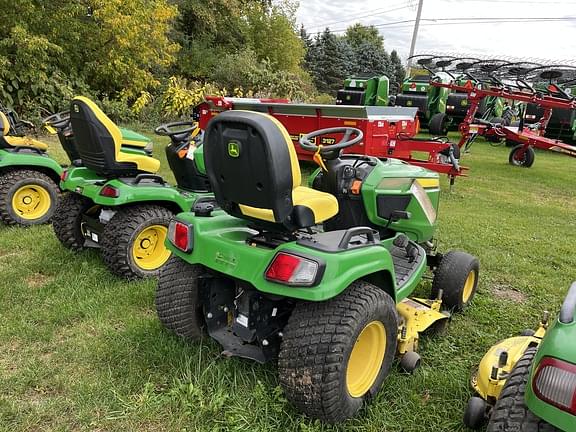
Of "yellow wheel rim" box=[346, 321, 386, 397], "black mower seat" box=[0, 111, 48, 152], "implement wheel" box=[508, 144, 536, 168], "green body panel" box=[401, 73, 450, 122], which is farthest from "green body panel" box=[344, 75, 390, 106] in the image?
"yellow wheel rim" box=[346, 321, 386, 397]

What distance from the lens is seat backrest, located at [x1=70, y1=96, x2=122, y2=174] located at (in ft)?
12.0

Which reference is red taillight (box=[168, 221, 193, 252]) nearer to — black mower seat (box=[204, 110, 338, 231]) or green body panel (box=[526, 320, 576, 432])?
black mower seat (box=[204, 110, 338, 231])

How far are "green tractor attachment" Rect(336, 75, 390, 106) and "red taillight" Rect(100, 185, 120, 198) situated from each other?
10.6 metres

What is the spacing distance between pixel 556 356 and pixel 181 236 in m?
1.79

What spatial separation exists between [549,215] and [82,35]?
10781 mm

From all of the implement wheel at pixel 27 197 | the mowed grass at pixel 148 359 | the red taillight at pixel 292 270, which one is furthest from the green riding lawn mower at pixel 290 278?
the implement wheel at pixel 27 197

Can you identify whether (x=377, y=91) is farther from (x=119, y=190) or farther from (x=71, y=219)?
(x=119, y=190)

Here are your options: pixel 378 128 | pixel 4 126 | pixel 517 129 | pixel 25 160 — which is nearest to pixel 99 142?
pixel 25 160

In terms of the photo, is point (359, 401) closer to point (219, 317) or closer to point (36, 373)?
point (219, 317)

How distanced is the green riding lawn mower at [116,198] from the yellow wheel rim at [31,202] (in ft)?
3.72

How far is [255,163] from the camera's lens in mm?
2174

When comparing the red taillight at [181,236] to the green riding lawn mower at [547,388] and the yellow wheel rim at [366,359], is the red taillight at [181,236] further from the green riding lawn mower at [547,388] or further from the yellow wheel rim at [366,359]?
the green riding lawn mower at [547,388]

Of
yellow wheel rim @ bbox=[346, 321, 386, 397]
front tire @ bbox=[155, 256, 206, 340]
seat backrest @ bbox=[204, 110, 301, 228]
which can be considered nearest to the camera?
seat backrest @ bbox=[204, 110, 301, 228]

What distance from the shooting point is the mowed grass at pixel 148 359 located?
2.36 meters
